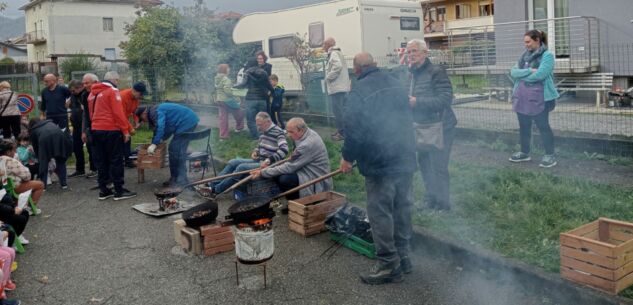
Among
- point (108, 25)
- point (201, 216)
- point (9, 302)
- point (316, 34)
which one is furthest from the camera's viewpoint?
point (108, 25)

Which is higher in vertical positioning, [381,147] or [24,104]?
[24,104]

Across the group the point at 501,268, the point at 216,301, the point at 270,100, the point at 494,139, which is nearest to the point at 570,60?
the point at 494,139

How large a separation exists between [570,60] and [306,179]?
9.40 meters

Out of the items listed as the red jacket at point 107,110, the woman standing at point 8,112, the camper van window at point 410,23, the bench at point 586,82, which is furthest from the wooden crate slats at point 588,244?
the camper van window at point 410,23

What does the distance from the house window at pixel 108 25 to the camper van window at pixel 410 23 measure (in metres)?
46.2

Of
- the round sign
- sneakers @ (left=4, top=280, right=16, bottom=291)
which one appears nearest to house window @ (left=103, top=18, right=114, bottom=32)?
the round sign

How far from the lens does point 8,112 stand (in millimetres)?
10922

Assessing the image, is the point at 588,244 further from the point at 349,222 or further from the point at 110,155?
the point at 110,155

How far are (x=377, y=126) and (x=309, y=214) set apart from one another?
5.71ft

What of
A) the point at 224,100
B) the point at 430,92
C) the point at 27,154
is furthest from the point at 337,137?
the point at 430,92

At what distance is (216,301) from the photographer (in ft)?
15.0

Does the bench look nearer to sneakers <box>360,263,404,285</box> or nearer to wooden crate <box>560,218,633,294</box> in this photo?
wooden crate <box>560,218,633,294</box>

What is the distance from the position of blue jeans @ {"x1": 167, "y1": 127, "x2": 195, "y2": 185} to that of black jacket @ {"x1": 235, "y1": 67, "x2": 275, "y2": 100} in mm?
2779

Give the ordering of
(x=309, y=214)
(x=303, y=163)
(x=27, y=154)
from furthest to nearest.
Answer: (x=27, y=154)
(x=303, y=163)
(x=309, y=214)
